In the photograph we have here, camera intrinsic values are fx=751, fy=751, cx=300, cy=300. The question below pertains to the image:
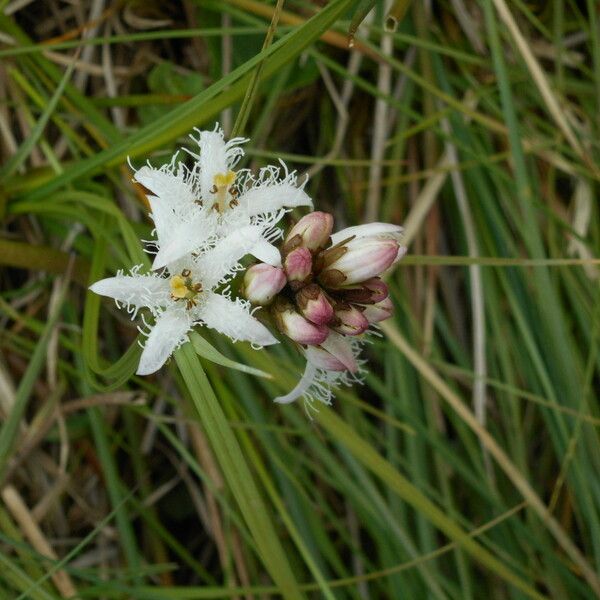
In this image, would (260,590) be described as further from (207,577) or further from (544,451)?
(544,451)

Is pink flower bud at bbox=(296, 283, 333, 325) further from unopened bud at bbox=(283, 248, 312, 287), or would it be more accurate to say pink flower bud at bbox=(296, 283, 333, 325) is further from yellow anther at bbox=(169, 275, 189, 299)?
yellow anther at bbox=(169, 275, 189, 299)

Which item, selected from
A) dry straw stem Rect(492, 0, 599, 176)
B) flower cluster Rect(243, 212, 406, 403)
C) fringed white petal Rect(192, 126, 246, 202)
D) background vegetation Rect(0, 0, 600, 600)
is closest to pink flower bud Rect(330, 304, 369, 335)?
flower cluster Rect(243, 212, 406, 403)

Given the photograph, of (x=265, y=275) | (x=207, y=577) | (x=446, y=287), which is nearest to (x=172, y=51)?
(x=446, y=287)

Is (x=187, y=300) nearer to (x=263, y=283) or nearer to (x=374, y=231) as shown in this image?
(x=263, y=283)

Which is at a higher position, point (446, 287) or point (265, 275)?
point (265, 275)

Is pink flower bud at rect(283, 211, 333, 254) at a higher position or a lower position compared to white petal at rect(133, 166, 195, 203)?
lower

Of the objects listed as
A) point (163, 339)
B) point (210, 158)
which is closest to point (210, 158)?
point (210, 158)
